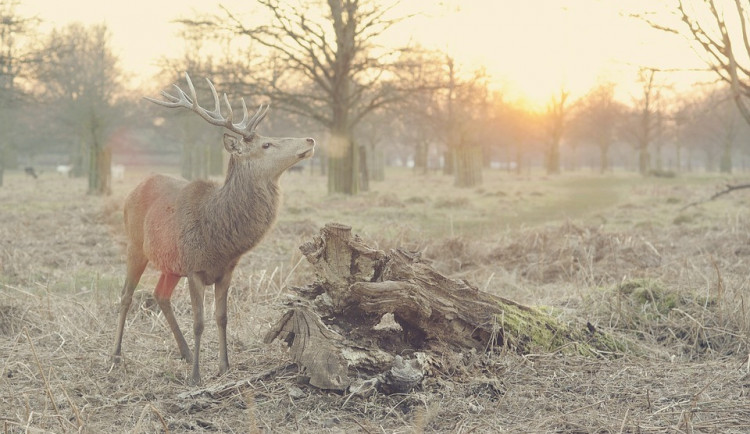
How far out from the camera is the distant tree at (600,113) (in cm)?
4672

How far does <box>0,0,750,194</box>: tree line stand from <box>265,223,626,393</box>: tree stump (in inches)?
101

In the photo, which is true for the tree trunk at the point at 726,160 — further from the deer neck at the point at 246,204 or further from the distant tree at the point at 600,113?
the deer neck at the point at 246,204

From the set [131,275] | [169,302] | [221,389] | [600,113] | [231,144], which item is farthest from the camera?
[600,113]

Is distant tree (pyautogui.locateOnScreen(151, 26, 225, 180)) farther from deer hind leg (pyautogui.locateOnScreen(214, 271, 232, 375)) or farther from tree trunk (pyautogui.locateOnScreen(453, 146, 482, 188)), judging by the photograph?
tree trunk (pyautogui.locateOnScreen(453, 146, 482, 188))

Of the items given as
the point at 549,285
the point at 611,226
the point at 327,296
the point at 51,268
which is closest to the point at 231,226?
the point at 327,296

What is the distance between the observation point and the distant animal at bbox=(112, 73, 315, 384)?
432 centimetres

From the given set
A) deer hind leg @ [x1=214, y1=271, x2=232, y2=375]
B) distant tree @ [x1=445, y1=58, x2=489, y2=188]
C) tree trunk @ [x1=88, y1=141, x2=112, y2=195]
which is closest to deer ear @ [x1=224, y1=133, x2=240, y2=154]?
deer hind leg @ [x1=214, y1=271, x2=232, y2=375]

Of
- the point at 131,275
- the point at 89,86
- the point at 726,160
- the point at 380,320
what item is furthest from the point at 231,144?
the point at 726,160

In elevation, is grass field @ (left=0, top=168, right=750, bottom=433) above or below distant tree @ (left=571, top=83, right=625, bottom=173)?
below

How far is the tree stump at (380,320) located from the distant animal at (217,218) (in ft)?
1.42

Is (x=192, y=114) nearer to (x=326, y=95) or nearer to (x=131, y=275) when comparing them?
(x=326, y=95)

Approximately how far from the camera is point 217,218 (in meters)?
4.34

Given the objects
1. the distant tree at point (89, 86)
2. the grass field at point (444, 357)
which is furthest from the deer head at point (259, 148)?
the distant tree at point (89, 86)

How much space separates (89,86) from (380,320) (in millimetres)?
23587
